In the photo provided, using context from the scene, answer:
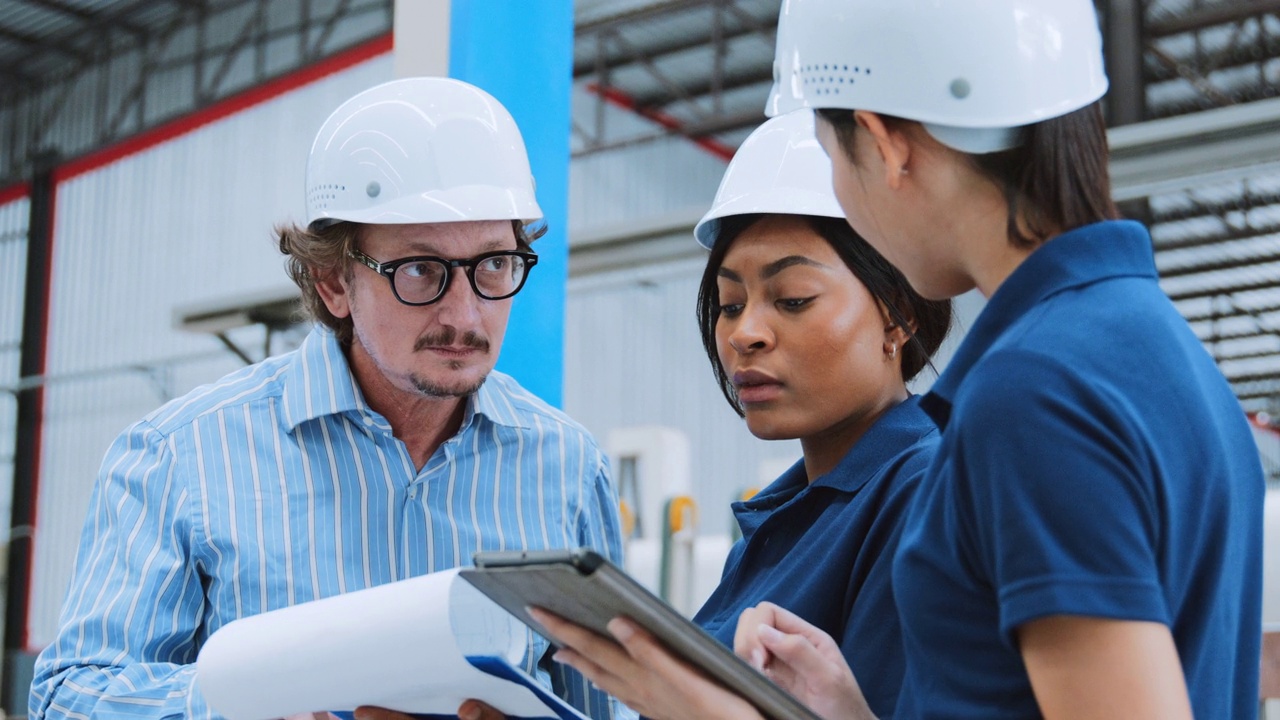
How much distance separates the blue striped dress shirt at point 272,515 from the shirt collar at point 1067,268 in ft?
3.99

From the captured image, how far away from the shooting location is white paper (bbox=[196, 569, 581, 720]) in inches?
51.3

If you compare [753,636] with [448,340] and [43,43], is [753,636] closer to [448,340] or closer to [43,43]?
[448,340]

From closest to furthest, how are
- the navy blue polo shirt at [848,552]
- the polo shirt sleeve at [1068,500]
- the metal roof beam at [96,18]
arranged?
the polo shirt sleeve at [1068,500], the navy blue polo shirt at [848,552], the metal roof beam at [96,18]

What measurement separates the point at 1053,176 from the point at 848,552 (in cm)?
56

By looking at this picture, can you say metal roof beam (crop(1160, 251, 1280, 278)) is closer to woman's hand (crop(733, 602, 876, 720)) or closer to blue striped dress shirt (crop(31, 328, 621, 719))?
blue striped dress shirt (crop(31, 328, 621, 719))

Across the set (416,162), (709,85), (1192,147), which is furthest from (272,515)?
(709,85)

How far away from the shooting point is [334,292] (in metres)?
2.28

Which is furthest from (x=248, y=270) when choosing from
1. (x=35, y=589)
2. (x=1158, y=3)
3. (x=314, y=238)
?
(x=314, y=238)

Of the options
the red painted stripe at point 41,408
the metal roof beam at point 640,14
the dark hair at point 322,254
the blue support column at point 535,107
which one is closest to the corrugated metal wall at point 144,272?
the red painted stripe at point 41,408

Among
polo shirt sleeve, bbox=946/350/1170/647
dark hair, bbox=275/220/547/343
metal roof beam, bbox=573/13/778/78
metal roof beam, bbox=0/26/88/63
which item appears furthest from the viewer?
metal roof beam, bbox=0/26/88/63

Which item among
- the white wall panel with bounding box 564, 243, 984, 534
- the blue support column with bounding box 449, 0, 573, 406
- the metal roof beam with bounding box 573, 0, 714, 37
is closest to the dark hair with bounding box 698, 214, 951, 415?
the blue support column with bounding box 449, 0, 573, 406

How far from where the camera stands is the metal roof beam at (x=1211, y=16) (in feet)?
31.1

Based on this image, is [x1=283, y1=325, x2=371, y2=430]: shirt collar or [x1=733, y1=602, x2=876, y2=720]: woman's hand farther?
[x1=283, y1=325, x2=371, y2=430]: shirt collar

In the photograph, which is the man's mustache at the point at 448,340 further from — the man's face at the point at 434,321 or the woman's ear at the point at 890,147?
the woman's ear at the point at 890,147
